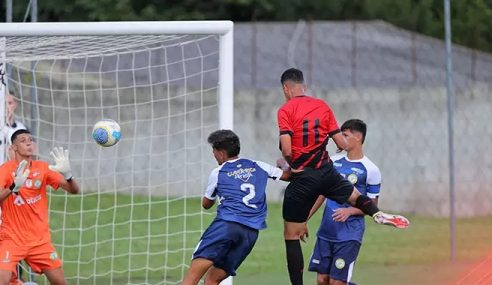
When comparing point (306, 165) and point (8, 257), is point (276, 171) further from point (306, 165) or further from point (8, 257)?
point (8, 257)

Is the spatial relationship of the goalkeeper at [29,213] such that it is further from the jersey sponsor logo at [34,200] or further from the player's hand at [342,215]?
the player's hand at [342,215]

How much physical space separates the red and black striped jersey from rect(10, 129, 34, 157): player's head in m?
2.15

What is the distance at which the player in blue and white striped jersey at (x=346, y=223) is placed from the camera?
9555 millimetres

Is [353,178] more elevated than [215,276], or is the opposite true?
[353,178]

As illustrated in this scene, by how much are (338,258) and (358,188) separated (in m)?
0.60

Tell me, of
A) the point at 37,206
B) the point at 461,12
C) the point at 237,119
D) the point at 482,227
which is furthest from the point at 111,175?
the point at 461,12

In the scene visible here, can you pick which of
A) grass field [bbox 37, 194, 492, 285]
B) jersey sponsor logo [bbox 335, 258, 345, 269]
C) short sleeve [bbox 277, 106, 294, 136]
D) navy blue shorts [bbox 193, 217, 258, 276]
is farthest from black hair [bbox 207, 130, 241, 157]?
grass field [bbox 37, 194, 492, 285]

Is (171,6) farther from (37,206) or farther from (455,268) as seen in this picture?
(37,206)

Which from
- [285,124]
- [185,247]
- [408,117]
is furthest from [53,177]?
[408,117]

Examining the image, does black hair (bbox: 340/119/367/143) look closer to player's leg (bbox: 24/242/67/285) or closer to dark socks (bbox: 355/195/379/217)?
dark socks (bbox: 355/195/379/217)

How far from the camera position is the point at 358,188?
9.62 metres

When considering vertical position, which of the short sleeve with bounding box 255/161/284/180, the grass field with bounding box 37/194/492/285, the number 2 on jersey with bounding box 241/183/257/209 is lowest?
the grass field with bounding box 37/194/492/285

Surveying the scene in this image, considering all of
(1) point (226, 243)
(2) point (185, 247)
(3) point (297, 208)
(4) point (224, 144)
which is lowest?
(2) point (185, 247)

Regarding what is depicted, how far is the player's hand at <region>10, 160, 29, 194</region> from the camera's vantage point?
948 centimetres
